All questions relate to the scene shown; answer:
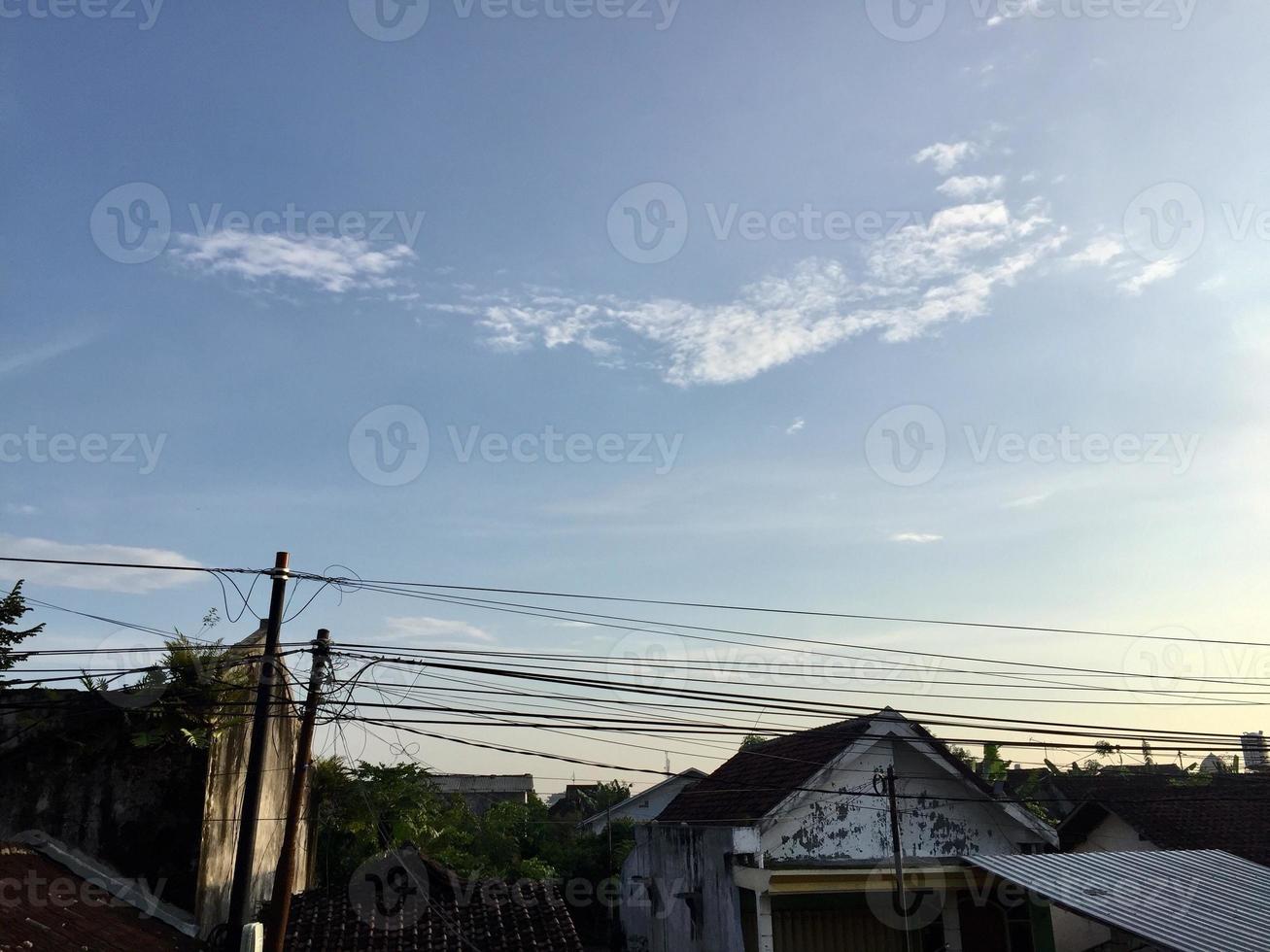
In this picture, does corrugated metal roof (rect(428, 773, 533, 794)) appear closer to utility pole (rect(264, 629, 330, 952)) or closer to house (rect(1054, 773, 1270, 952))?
house (rect(1054, 773, 1270, 952))

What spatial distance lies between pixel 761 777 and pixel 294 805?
13.7m

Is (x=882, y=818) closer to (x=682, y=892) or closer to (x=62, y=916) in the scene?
(x=682, y=892)

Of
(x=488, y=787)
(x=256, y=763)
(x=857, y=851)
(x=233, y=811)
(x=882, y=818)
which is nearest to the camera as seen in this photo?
(x=256, y=763)

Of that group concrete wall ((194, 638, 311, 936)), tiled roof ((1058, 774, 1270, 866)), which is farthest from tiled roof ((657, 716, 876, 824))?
concrete wall ((194, 638, 311, 936))

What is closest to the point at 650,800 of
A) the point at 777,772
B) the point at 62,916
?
the point at 777,772

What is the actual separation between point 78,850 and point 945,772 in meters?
17.5

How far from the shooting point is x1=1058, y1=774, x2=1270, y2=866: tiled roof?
94.1 feet

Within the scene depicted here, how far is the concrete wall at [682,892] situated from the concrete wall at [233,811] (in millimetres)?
9583

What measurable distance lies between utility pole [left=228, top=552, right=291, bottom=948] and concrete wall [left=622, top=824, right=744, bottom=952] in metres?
11.0

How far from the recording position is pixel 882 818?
69.3 ft

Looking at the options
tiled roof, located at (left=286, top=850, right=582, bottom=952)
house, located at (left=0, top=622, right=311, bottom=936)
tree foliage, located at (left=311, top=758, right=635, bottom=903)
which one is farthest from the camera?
tree foliage, located at (left=311, top=758, right=635, bottom=903)

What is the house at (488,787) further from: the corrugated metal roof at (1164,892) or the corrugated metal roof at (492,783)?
the corrugated metal roof at (1164,892)

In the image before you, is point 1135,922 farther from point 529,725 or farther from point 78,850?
point 78,850

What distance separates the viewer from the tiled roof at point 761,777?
21219 mm
